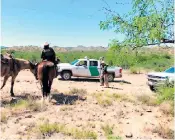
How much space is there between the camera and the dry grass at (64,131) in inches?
343

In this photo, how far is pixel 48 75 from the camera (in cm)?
1327

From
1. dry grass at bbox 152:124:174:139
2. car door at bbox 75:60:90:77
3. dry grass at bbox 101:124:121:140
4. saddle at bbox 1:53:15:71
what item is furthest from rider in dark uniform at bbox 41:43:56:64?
car door at bbox 75:60:90:77

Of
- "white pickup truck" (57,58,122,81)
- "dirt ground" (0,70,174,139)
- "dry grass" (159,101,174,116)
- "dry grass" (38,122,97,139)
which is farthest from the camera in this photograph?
"white pickup truck" (57,58,122,81)

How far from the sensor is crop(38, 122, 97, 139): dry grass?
28.6 ft

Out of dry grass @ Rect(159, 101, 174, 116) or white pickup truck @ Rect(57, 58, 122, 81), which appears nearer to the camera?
dry grass @ Rect(159, 101, 174, 116)

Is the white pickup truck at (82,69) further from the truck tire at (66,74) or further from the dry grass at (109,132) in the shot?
the dry grass at (109,132)

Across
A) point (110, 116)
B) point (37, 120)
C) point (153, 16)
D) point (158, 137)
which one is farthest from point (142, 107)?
point (153, 16)

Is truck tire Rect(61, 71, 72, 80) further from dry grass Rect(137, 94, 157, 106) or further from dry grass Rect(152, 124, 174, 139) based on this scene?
dry grass Rect(152, 124, 174, 139)

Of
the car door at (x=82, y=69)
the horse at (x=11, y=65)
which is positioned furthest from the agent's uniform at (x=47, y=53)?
the car door at (x=82, y=69)

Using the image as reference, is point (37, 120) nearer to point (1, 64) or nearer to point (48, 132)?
point (48, 132)

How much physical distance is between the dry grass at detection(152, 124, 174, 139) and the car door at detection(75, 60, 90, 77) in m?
14.9

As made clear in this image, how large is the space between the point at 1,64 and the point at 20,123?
4085 millimetres

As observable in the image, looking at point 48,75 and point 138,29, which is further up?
point 138,29

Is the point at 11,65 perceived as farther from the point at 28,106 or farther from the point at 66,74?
the point at 66,74
